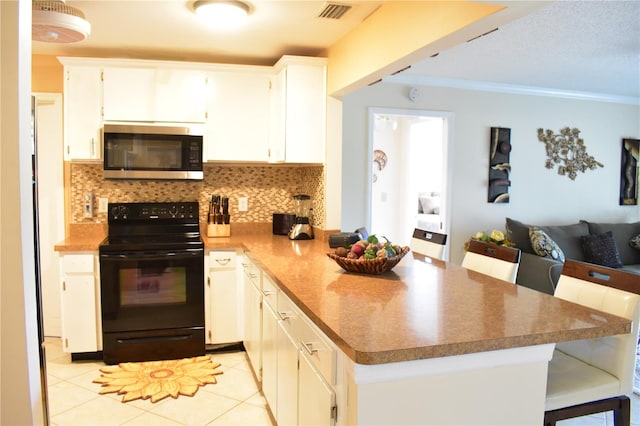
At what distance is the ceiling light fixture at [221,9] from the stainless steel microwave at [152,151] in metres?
1.03

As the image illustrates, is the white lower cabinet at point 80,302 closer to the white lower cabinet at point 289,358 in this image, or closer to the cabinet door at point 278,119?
the white lower cabinet at point 289,358

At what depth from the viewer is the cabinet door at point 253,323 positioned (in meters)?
2.91

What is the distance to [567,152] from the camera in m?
5.52

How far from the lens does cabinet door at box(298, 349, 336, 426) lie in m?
1.57

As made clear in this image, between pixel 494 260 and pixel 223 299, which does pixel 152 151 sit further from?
pixel 494 260

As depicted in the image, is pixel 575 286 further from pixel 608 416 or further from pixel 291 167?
pixel 291 167

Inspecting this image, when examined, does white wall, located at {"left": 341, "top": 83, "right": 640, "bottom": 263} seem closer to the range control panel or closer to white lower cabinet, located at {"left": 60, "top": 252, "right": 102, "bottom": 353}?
the range control panel

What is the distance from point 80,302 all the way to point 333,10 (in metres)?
2.59

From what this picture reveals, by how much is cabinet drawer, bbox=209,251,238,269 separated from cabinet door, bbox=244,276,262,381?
166mm

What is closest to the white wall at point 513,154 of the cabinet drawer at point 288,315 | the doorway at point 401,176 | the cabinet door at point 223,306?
the cabinet door at point 223,306

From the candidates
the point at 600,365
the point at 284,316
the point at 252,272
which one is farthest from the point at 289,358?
the point at 600,365

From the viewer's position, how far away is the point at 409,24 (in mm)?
2363

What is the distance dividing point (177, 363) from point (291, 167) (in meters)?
1.86

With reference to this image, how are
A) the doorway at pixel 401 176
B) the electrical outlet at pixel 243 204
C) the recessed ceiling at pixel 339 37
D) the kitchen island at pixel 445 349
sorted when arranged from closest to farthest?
the kitchen island at pixel 445 349, the recessed ceiling at pixel 339 37, the electrical outlet at pixel 243 204, the doorway at pixel 401 176
